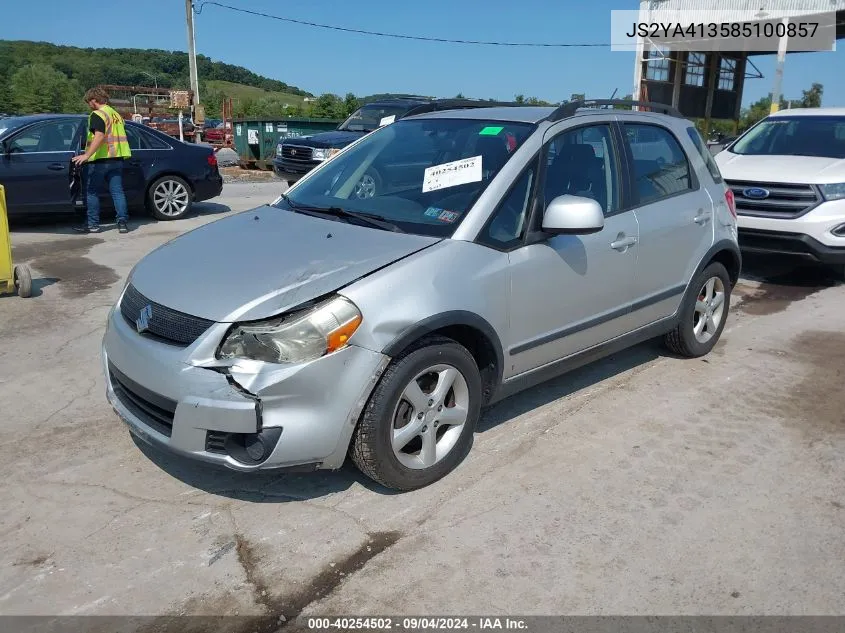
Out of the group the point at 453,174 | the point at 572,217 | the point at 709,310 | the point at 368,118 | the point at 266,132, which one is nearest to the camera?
the point at 572,217

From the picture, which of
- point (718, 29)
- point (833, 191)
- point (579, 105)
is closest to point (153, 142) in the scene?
point (579, 105)

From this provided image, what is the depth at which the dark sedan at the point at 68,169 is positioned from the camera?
30.1 feet

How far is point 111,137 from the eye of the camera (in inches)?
356

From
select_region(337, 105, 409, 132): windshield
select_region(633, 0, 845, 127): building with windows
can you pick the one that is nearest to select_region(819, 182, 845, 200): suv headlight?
select_region(337, 105, 409, 132): windshield

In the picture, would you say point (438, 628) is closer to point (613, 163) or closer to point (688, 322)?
point (613, 163)

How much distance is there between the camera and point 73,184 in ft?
30.7

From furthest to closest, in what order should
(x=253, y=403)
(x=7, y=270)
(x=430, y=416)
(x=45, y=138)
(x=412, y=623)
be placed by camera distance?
(x=45, y=138), (x=7, y=270), (x=430, y=416), (x=253, y=403), (x=412, y=623)

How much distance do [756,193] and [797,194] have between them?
0.38 m

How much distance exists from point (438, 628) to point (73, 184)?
851cm

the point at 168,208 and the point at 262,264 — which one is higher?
the point at 262,264

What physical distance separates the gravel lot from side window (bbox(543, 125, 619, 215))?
1292mm

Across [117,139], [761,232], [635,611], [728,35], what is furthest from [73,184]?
[728,35]

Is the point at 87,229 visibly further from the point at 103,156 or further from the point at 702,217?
the point at 702,217

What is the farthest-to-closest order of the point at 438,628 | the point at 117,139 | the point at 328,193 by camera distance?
1. the point at 117,139
2. the point at 328,193
3. the point at 438,628
